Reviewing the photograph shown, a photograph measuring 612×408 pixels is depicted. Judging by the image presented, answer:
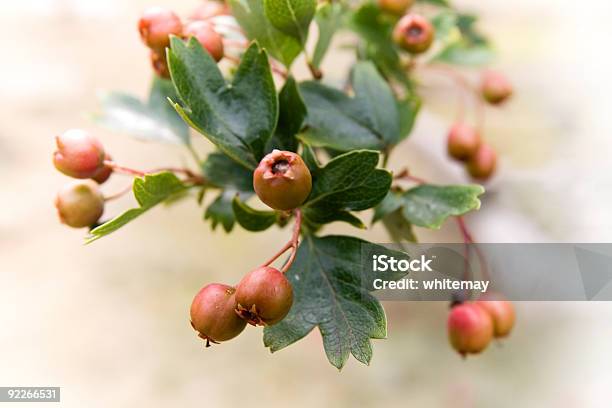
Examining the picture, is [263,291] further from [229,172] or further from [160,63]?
[160,63]

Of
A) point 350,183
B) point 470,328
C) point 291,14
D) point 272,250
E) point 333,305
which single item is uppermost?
point 291,14

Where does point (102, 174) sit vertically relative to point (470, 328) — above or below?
above

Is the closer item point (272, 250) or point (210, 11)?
point (210, 11)

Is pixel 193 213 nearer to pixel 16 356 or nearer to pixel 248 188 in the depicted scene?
pixel 16 356

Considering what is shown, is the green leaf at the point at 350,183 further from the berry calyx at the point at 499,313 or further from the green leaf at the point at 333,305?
the berry calyx at the point at 499,313

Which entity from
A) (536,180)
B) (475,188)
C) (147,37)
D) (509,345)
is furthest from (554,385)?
(147,37)

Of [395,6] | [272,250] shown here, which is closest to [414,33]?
[395,6]
